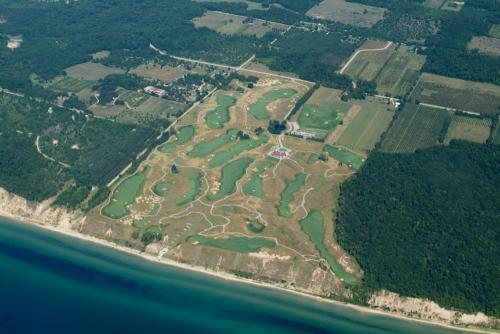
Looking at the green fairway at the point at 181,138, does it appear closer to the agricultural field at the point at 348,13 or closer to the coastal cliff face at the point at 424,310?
the coastal cliff face at the point at 424,310

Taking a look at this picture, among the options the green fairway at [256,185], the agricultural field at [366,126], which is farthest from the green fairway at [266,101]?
the green fairway at [256,185]

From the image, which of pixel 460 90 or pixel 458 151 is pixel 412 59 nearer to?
pixel 460 90

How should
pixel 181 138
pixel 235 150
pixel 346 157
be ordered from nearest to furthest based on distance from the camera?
1. pixel 346 157
2. pixel 235 150
3. pixel 181 138

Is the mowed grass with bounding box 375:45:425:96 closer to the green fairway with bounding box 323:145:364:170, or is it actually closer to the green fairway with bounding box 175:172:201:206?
the green fairway with bounding box 323:145:364:170

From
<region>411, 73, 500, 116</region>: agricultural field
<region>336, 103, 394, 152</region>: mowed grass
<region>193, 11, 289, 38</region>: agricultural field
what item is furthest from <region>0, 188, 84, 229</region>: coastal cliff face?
<region>193, 11, 289, 38</region>: agricultural field

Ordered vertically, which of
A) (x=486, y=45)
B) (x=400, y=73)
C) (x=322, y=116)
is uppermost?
(x=322, y=116)

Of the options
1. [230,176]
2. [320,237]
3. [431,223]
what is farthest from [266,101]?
[431,223]

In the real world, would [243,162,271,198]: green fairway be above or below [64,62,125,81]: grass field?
above

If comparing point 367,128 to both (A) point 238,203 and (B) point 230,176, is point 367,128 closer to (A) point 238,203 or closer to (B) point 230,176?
(B) point 230,176
